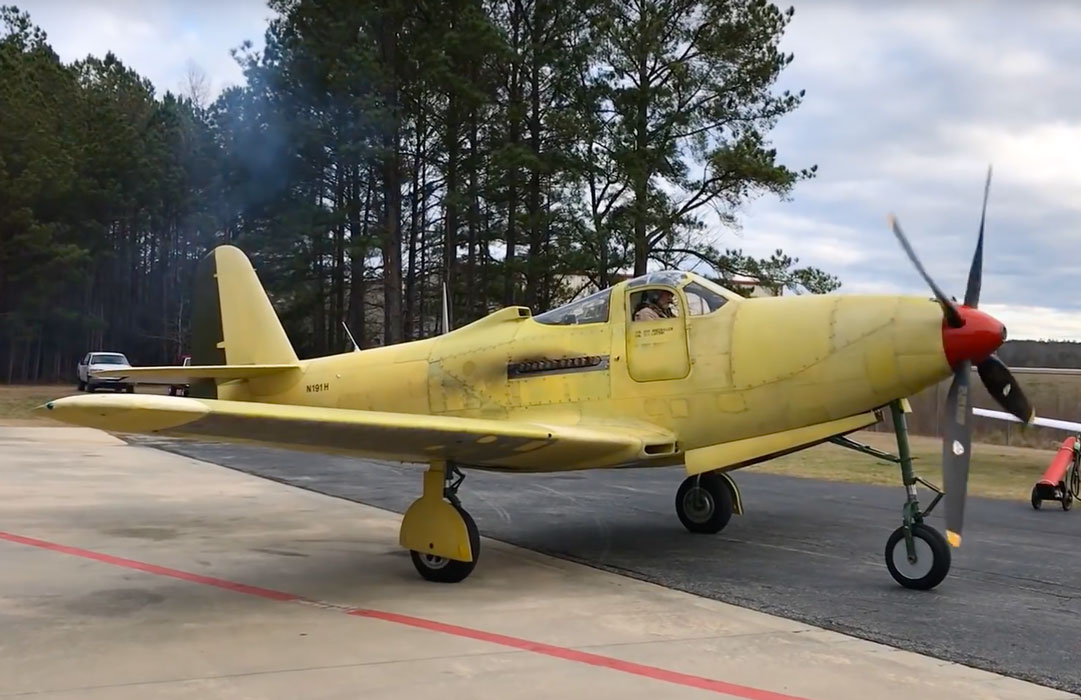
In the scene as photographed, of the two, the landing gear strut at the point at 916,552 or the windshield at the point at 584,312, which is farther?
the windshield at the point at 584,312

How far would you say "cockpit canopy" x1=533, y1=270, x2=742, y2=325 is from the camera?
788 centimetres

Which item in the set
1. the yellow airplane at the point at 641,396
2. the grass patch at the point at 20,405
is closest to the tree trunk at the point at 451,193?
the grass patch at the point at 20,405

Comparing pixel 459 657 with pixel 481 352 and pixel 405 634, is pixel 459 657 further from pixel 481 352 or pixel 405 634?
pixel 481 352

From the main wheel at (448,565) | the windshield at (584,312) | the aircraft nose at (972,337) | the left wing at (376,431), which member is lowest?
the main wheel at (448,565)

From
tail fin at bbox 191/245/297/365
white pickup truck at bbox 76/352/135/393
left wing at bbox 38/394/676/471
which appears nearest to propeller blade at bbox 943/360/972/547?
left wing at bbox 38/394/676/471

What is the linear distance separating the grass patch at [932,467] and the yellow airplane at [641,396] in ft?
21.2

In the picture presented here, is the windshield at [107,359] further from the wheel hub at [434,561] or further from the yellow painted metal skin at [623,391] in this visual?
the wheel hub at [434,561]

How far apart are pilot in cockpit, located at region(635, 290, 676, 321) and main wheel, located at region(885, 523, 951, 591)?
8.43 feet

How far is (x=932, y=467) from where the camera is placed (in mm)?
16688

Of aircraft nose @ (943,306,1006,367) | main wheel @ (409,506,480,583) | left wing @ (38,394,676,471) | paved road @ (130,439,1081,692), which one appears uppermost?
aircraft nose @ (943,306,1006,367)

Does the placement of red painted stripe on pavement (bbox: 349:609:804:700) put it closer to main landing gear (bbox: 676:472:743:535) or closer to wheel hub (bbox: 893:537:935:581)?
wheel hub (bbox: 893:537:935:581)

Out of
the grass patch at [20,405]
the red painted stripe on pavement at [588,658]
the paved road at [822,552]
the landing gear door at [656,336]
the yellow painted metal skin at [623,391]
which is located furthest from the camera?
the grass patch at [20,405]

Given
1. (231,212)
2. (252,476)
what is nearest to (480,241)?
(231,212)

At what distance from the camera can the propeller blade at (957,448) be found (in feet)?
21.4
